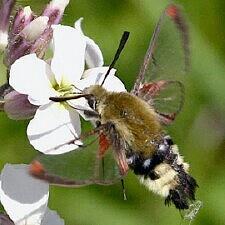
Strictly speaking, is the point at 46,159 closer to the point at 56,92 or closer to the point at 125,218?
the point at 56,92

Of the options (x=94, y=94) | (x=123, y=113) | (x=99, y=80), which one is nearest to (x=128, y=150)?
(x=123, y=113)

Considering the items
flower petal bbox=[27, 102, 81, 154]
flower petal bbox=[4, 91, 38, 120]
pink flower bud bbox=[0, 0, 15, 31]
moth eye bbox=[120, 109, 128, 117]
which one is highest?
pink flower bud bbox=[0, 0, 15, 31]

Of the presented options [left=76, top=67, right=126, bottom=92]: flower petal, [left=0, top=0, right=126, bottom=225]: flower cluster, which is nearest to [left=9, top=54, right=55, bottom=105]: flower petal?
[left=0, top=0, right=126, bottom=225]: flower cluster

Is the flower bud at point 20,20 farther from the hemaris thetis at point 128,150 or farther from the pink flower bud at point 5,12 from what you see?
the hemaris thetis at point 128,150

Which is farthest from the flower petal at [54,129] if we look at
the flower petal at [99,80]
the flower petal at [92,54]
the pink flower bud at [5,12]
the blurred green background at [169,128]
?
the blurred green background at [169,128]

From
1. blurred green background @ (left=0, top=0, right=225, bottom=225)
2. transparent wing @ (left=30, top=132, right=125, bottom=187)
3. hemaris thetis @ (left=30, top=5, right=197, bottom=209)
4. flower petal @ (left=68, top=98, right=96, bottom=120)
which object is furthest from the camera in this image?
blurred green background @ (left=0, top=0, right=225, bottom=225)

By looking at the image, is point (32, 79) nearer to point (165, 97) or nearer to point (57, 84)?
point (57, 84)

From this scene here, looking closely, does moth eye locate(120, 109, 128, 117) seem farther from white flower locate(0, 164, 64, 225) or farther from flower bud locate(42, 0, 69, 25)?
flower bud locate(42, 0, 69, 25)
